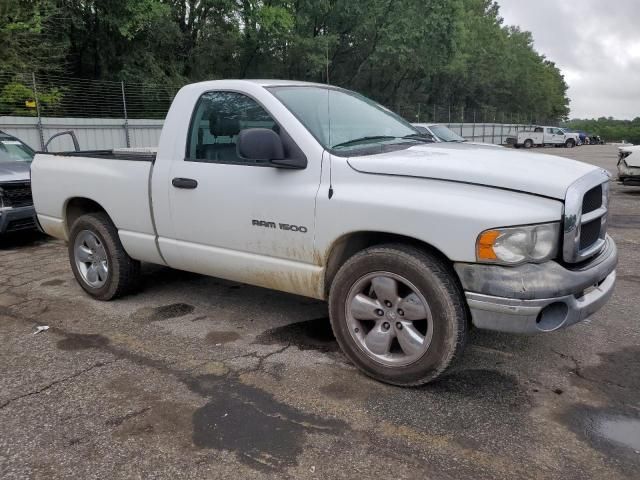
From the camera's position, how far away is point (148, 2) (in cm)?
1989

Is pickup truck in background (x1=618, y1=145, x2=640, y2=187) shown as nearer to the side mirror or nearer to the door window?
the door window

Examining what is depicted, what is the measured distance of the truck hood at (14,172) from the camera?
7.30 metres

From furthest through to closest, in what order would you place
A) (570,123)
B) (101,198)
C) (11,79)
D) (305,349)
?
(570,123), (11,79), (101,198), (305,349)

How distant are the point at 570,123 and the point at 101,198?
94875 millimetres

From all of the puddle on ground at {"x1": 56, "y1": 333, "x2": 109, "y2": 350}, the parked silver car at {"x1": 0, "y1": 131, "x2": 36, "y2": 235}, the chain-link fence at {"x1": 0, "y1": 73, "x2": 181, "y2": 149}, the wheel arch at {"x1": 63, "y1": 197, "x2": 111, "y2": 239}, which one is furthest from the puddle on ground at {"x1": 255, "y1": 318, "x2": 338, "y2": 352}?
the chain-link fence at {"x1": 0, "y1": 73, "x2": 181, "y2": 149}

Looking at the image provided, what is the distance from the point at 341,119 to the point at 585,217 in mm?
1738

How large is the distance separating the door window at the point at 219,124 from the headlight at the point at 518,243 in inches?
72.0

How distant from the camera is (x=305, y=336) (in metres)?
4.12

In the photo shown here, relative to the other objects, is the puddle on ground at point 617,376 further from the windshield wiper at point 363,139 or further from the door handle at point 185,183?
the door handle at point 185,183

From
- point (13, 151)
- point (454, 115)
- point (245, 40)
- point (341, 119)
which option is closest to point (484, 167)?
point (341, 119)

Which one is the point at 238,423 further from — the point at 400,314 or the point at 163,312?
the point at 163,312

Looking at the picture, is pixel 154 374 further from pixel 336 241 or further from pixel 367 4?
pixel 367 4

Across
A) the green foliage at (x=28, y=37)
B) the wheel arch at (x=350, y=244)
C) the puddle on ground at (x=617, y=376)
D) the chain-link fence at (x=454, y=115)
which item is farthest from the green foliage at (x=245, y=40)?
the puddle on ground at (x=617, y=376)

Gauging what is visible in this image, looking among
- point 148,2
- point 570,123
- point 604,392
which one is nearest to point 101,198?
point 604,392
